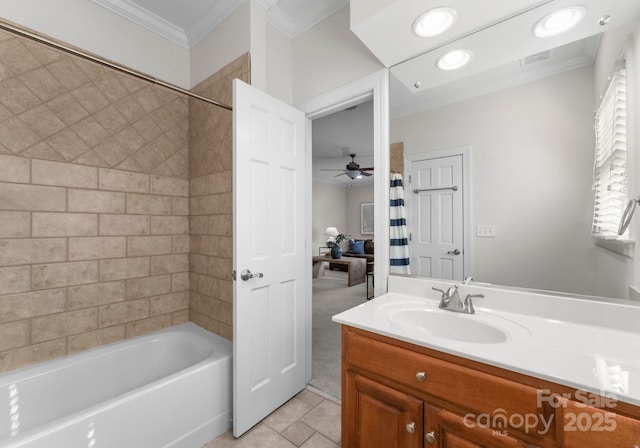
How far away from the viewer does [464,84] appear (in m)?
1.43

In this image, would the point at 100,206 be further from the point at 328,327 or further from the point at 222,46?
the point at 328,327

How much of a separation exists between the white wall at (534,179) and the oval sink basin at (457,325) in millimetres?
266

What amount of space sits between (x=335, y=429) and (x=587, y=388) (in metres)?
1.41

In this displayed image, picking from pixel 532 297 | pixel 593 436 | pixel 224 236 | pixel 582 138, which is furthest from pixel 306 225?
pixel 593 436

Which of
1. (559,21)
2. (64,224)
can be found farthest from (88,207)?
(559,21)

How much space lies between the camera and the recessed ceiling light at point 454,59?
140cm

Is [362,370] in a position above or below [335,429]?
above

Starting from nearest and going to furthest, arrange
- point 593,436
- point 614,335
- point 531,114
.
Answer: point 593,436 < point 614,335 < point 531,114

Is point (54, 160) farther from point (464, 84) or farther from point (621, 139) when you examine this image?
point (621, 139)

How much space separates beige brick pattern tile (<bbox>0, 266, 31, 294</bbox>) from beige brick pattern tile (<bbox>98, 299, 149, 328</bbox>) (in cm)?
43

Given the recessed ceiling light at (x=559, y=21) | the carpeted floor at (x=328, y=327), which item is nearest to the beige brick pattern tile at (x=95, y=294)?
the carpeted floor at (x=328, y=327)

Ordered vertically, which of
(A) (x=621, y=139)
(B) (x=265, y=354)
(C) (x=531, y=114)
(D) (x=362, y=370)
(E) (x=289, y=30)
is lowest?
(B) (x=265, y=354)

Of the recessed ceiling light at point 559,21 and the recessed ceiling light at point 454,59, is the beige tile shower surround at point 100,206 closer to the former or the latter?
the recessed ceiling light at point 454,59

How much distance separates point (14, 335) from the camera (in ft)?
5.36
